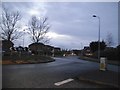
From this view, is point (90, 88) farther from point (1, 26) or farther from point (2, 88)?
point (1, 26)

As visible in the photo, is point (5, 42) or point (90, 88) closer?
point (90, 88)

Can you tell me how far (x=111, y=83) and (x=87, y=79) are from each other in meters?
1.67

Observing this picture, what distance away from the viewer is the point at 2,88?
10.3m

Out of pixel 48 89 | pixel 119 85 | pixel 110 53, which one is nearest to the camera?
pixel 48 89

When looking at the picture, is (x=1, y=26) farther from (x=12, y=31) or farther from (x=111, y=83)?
(x=111, y=83)

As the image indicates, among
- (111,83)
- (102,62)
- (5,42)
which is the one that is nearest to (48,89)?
(111,83)

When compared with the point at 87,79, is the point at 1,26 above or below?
above

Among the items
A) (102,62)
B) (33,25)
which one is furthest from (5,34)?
(102,62)

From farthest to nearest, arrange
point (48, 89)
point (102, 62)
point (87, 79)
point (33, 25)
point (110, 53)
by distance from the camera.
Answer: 1. point (33, 25)
2. point (110, 53)
3. point (102, 62)
4. point (87, 79)
5. point (48, 89)

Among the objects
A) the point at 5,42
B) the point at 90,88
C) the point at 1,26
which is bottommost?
the point at 90,88

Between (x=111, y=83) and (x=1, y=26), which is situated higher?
(x=1, y=26)

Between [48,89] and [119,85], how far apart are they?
12.4 feet

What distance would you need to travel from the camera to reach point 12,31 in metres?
44.3

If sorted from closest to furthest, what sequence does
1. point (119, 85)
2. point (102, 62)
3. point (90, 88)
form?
point (90, 88) < point (119, 85) < point (102, 62)
